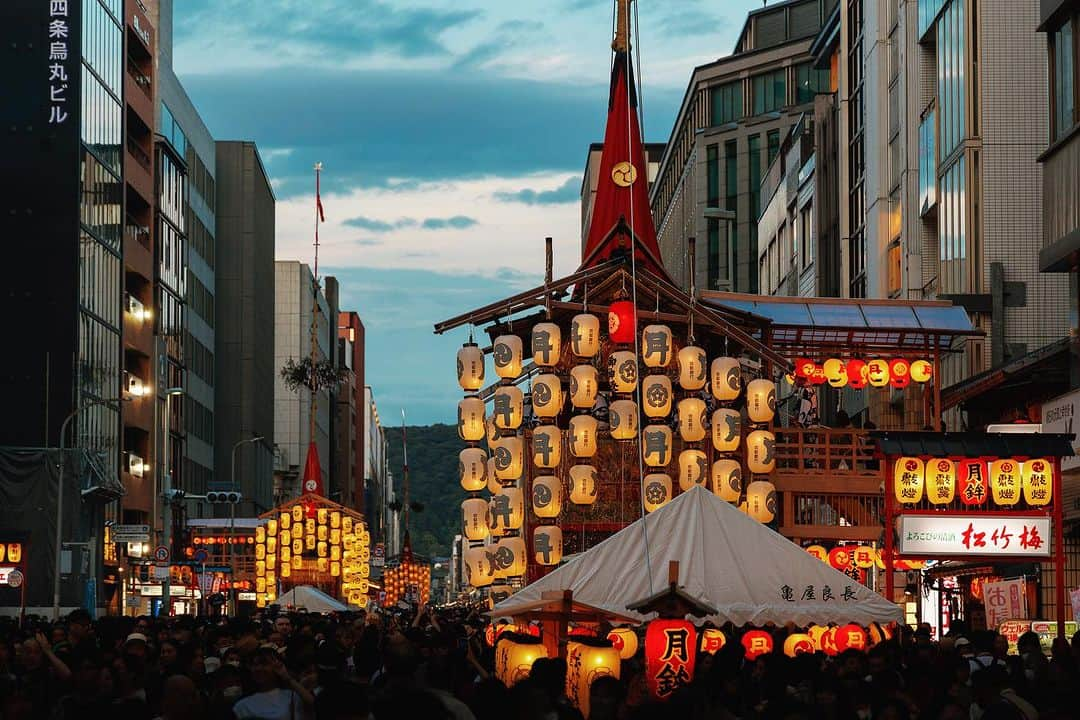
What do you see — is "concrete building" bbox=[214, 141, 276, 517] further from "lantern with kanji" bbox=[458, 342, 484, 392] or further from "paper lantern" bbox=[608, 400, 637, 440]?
"paper lantern" bbox=[608, 400, 637, 440]

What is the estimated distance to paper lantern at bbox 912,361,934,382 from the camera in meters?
39.8

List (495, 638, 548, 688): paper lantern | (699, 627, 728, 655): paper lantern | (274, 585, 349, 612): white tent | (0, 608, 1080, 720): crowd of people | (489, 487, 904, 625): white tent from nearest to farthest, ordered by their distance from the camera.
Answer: (0, 608, 1080, 720): crowd of people, (495, 638, 548, 688): paper lantern, (489, 487, 904, 625): white tent, (699, 627, 728, 655): paper lantern, (274, 585, 349, 612): white tent

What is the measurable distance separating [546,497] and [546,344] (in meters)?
3.36

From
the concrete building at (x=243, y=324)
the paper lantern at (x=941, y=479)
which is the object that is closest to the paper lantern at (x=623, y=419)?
the paper lantern at (x=941, y=479)

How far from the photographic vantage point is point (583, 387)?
36406mm

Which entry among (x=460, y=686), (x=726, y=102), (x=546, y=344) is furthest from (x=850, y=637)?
(x=726, y=102)

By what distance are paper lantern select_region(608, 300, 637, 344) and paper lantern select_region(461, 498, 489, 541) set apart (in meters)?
5.33

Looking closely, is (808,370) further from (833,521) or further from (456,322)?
(833,521)

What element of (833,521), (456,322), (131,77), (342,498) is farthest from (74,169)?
(342,498)

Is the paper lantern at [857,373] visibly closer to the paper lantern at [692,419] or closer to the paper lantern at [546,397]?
the paper lantern at [692,419]

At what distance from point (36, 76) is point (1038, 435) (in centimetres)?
3974

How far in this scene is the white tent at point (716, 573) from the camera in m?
18.4

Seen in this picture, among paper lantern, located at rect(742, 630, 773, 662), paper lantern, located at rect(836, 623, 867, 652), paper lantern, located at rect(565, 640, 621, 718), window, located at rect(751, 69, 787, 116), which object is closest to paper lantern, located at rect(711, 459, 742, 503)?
paper lantern, located at rect(836, 623, 867, 652)

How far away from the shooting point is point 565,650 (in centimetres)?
1733
